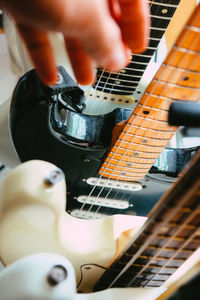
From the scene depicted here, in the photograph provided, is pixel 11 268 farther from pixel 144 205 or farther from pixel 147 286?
pixel 144 205

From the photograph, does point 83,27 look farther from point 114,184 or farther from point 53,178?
point 114,184

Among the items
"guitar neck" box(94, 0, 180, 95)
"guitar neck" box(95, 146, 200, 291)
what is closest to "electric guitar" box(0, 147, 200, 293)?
"guitar neck" box(95, 146, 200, 291)

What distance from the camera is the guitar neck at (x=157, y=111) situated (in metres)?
0.45

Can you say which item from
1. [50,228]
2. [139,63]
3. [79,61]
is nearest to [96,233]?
[50,228]

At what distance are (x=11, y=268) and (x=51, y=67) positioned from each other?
256 mm

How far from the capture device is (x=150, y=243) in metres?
0.41

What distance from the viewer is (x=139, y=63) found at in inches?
28.0

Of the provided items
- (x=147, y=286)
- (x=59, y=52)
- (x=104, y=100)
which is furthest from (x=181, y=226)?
(x=59, y=52)

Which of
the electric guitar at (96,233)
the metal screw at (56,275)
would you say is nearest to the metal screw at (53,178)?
the electric guitar at (96,233)

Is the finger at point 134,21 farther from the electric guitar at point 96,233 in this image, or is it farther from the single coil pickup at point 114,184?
the single coil pickup at point 114,184

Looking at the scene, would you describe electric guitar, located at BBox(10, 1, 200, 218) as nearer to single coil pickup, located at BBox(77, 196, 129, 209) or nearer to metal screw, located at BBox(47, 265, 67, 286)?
single coil pickup, located at BBox(77, 196, 129, 209)

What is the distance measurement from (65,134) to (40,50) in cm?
33

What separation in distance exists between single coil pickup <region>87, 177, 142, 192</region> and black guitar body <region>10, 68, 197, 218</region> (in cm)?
1

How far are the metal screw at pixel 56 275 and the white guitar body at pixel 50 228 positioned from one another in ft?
0.33
